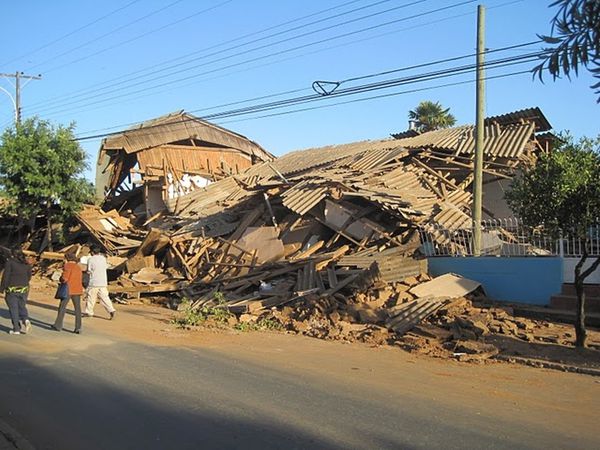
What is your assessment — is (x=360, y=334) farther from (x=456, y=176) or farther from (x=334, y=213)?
(x=456, y=176)

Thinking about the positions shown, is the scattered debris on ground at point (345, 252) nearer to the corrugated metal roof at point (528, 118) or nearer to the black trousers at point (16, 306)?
the corrugated metal roof at point (528, 118)

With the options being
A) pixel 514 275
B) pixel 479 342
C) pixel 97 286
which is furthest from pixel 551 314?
pixel 97 286

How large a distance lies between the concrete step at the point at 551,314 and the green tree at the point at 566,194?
1.45 metres

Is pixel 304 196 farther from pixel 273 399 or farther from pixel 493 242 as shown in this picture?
pixel 273 399

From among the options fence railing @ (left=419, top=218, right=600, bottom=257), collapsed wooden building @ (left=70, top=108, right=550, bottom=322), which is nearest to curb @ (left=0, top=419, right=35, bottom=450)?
collapsed wooden building @ (left=70, top=108, right=550, bottom=322)

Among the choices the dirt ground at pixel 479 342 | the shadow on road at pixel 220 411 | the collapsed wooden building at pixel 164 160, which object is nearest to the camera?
the shadow on road at pixel 220 411

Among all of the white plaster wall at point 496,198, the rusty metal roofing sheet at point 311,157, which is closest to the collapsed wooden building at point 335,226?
the white plaster wall at point 496,198

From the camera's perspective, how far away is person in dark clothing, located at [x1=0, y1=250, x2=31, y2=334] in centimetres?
1139

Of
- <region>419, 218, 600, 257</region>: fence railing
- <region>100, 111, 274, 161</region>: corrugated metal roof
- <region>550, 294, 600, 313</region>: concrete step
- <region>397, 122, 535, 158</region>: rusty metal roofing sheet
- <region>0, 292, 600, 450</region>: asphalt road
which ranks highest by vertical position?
<region>100, 111, 274, 161</region>: corrugated metal roof

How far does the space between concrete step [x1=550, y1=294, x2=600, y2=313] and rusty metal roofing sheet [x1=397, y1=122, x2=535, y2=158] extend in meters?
7.90

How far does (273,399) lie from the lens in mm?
7012

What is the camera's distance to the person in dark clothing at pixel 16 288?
11.4m

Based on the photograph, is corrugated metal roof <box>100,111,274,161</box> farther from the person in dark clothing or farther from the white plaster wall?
the person in dark clothing

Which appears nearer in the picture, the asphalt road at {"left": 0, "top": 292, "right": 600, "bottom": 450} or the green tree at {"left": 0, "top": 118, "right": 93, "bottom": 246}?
the asphalt road at {"left": 0, "top": 292, "right": 600, "bottom": 450}
